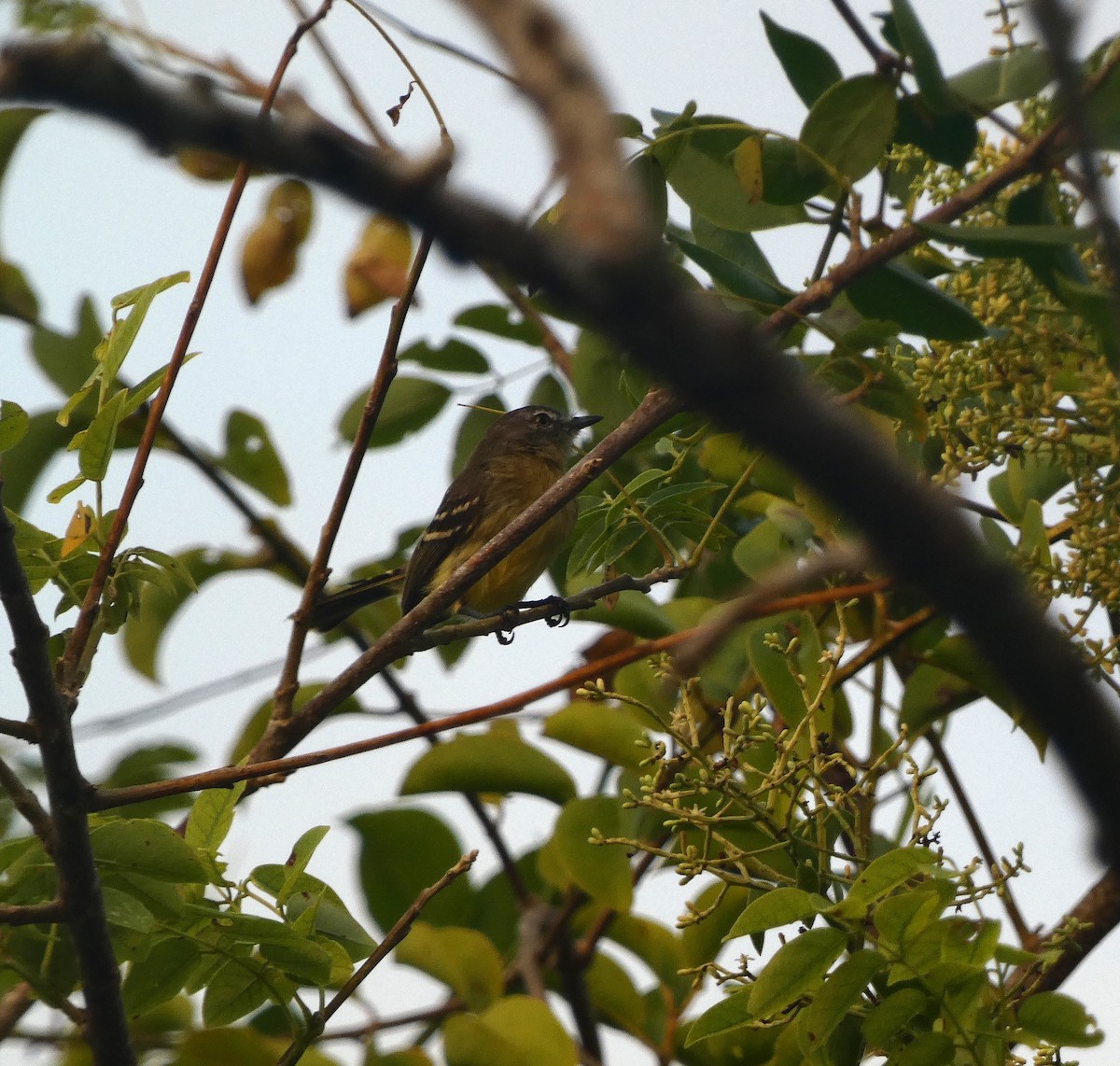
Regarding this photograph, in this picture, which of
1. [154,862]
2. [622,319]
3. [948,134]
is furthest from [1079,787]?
[948,134]

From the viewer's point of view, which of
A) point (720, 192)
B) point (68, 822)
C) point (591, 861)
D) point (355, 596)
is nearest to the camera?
point (68, 822)

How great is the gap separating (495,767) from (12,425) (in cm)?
143

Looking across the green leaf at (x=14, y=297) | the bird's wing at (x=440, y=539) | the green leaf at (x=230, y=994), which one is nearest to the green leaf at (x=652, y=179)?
the green leaf at (x=230, y=994)

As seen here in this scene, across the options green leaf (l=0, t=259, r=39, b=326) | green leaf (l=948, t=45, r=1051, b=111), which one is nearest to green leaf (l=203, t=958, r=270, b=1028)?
green leaf (l=948, t=45, r=1051, b=111)

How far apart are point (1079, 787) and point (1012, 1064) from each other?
1.68m

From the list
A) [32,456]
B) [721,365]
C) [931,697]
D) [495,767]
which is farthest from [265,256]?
[721,365]

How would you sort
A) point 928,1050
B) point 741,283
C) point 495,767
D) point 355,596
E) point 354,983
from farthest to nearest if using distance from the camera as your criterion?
point 355,596
point 495,767
point 741,283
point 354,983
point 928,1050

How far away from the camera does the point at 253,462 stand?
165 inches

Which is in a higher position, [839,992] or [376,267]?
[376,267]

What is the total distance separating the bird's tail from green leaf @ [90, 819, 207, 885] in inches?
109

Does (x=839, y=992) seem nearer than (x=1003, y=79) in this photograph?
Yes

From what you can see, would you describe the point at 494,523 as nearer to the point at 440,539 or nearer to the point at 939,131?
the point at 440,539

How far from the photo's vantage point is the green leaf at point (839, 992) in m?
2.00

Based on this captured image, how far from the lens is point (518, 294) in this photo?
4.18 meters
